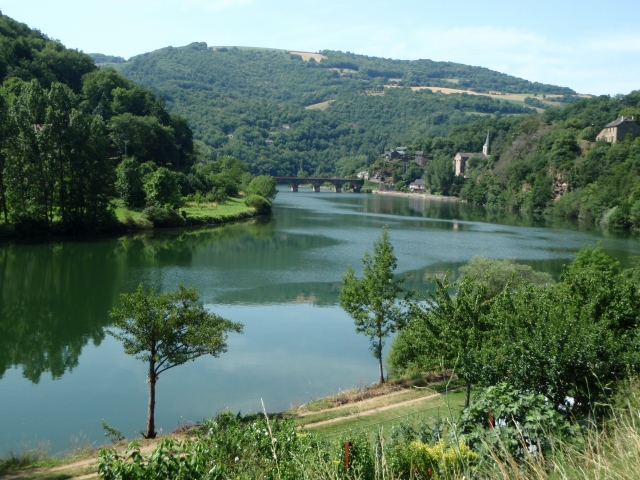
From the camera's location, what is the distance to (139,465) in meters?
6.23

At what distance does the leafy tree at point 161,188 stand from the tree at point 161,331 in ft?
139

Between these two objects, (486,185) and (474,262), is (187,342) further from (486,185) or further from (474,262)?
(486,185)

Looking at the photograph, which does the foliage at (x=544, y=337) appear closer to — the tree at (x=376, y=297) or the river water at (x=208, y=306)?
the tree at (x=376, y=297)

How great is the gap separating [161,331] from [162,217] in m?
42.1

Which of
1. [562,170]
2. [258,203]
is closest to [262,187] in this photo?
[258,203]

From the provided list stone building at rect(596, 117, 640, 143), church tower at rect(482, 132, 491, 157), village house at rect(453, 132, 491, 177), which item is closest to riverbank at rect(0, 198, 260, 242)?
stone building at rect(596, 117, 640, 143)

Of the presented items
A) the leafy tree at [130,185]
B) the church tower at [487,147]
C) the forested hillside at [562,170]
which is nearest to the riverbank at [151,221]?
the leafy tree at [130,185]

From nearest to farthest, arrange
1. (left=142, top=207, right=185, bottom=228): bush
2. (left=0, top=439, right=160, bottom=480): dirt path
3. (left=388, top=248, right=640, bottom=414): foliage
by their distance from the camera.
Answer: (left=388, top=248, right=640, bottom=414): foliage < (left=0, top=439, right=160, bottom=480): dirt path < (left=142, top=207, right=185, bottom=228): bush

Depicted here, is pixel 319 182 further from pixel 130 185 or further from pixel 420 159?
pixel 130 185

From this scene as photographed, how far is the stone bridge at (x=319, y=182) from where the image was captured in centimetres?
13750

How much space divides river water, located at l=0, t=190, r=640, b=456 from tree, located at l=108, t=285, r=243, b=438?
2.04 meters

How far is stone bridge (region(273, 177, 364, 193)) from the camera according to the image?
13750 cm

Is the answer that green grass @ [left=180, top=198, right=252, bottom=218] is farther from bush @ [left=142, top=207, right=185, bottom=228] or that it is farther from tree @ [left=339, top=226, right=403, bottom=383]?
tree @ [left=339, top=226, right=403, bottom=383]

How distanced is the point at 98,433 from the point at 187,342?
3282 millimetres
